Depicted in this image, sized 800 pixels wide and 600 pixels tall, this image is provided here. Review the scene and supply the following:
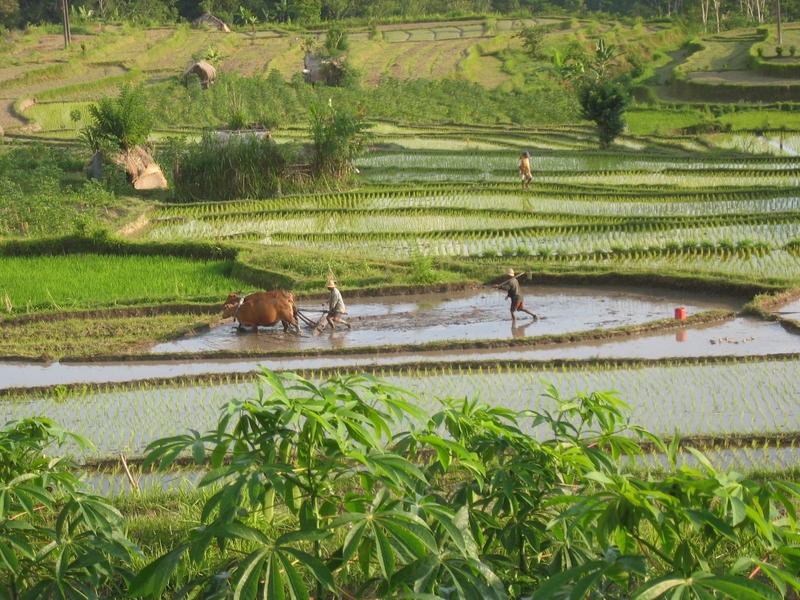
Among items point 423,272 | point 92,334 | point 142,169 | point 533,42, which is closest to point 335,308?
point 423,272

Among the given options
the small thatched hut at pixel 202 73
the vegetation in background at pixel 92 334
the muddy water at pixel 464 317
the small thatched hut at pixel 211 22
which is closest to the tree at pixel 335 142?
the muddy water at pixel 464 317

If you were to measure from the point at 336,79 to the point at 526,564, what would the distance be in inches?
1223

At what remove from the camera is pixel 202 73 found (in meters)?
32.1

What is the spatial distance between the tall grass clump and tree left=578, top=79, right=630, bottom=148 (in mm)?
7677

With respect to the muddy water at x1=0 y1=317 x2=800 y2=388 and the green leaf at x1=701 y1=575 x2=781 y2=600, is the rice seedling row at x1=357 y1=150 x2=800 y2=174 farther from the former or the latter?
the green leaf at x1=701 y1=575 x2=781 y2=600

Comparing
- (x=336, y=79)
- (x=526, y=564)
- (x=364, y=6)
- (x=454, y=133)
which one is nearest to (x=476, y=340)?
(x=526, y=564)

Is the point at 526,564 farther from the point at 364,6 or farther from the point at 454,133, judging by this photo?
the point at 364,6

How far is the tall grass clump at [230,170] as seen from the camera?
17969 millimetres

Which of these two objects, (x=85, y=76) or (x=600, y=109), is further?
(x=85, y=76)

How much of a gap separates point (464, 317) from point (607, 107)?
12392mm

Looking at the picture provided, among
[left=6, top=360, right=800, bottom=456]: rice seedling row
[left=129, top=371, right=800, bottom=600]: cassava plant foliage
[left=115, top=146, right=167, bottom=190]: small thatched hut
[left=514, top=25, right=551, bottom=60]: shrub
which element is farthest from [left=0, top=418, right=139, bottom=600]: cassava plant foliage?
[left=514, top=25, right=551, bottom=60]: shrub

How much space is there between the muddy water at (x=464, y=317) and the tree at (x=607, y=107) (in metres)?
10.8

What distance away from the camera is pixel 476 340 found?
991cm

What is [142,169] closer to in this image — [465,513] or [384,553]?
[465,513]
